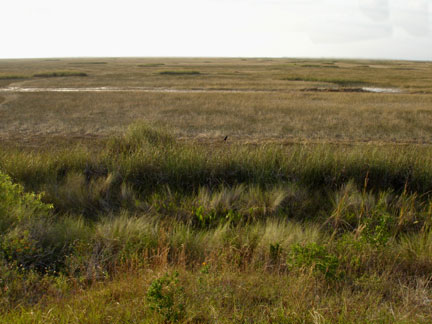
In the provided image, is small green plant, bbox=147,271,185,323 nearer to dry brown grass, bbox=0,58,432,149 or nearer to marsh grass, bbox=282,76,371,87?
dry brown grass, bbox=0,58,432,149

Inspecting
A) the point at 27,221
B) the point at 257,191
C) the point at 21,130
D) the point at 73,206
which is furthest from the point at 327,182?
the point at 21,130

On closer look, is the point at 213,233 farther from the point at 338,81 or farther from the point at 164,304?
the point at 338,81

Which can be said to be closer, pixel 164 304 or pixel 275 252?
pixel 164 304

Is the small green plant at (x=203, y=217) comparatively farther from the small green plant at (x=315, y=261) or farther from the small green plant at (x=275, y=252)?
the small green plant at (x=315, y=261)

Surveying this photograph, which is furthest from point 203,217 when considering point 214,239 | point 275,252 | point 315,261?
point 315,261

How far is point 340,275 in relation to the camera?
13.1 ft

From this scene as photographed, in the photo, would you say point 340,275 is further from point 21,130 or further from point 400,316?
point 21,130

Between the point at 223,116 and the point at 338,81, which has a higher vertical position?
the point at 338,81

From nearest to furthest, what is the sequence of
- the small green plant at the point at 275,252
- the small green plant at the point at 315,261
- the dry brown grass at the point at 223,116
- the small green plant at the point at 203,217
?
the small green plant at the point at 315,261, the small green plant at the point at 275,252, the small green plant at the point at 203,217, the dry brown grass at the point at 223,116

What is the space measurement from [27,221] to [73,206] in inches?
64.1

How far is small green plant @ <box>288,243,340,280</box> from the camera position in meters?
3.88

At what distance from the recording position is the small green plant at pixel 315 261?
388cm

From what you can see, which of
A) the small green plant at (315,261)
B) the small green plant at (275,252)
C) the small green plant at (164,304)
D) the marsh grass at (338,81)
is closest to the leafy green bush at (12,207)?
the small green plant at (164,304)

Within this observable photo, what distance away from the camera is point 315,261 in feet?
12.8
